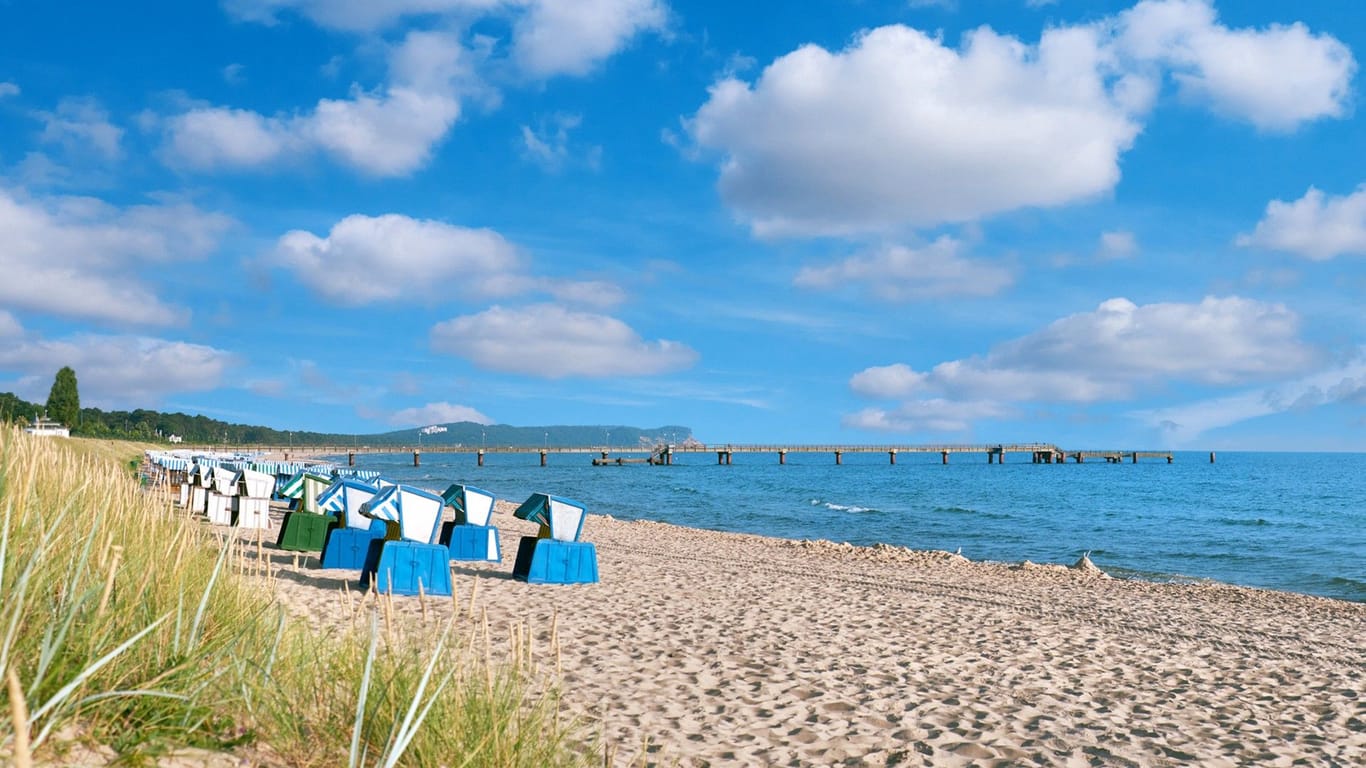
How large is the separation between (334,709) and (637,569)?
9.86 meters

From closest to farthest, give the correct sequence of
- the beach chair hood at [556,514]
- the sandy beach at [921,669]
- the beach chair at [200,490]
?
the sandy beach at [921,669] → the beach chair hood at [556,514] → the beach chair at [200,490]

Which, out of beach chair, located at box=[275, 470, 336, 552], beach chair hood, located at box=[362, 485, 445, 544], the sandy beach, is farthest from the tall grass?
beach chair, located at box=[275, 470, 336, 552]

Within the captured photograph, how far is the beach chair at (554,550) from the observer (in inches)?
406

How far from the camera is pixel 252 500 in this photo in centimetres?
1406

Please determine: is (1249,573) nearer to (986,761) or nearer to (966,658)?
(966,658)

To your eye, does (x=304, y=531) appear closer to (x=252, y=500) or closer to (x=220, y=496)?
(x=252, y=500)

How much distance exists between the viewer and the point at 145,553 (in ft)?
12.8

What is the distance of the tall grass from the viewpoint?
7.96 feet

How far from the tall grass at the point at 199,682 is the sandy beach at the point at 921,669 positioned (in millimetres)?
569

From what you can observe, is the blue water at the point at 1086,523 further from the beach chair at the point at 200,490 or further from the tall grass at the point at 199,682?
the tall grass at the point at 199,682

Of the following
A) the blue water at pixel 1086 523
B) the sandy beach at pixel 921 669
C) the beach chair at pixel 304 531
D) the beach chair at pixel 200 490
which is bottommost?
the blue water at pixel 1086 523

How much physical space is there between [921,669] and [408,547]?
4849 mm

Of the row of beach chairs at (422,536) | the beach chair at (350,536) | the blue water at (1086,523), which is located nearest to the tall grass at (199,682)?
the row of beach chairs at (422,536)

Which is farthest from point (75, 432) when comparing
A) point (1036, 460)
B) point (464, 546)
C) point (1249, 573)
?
point (1036, 460)
